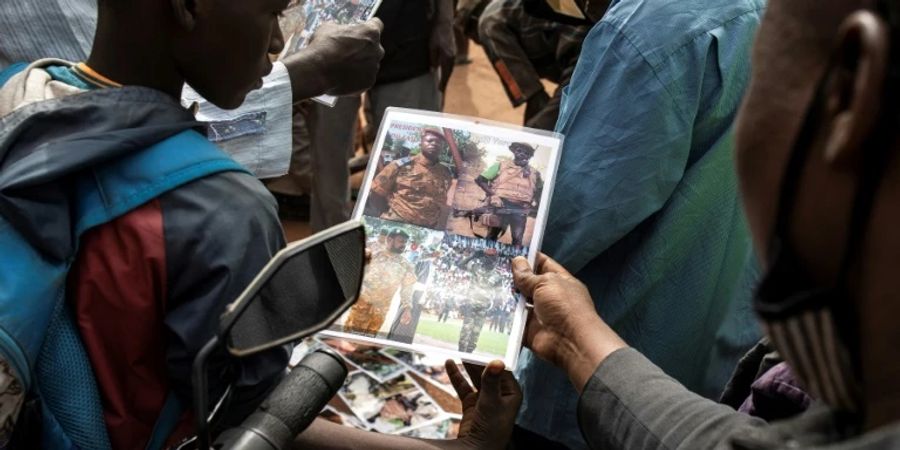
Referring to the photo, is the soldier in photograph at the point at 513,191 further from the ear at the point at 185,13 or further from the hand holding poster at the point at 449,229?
the ear at the point at 185,13

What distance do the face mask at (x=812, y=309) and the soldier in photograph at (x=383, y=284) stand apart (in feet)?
2.34

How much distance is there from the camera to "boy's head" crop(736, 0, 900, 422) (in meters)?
0.47

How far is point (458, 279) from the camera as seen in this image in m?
1.25

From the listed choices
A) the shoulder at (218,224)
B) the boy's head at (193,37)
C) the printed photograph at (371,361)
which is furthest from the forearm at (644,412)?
the printed photograph at (371,361)

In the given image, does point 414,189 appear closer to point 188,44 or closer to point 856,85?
point 188,44

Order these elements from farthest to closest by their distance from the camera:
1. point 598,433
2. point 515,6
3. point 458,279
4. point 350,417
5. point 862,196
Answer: point 515,6
point 350,417
point 458,279
point 598,433
point 862,196

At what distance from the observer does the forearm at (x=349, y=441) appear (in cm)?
114

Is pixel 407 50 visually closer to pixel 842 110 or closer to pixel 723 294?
pixel 723 294

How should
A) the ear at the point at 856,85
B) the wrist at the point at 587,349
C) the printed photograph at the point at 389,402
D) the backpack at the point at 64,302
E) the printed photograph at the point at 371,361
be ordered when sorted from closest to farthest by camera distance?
1. the ear at the point at 856,85
2. the backpack at the point at 64,302
3. the wrist at the point at 587,349
4. the printed photograph at the point at 389,402
5. the printed photograph at the point at 371,361

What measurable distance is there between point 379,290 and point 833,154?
0.84m

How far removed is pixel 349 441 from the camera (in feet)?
→ 3.86

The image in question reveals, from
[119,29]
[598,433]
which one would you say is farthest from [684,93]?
[119,29]

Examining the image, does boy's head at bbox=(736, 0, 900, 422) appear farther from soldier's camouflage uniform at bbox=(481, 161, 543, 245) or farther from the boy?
soldier's camouflage uniform at bbox=(481, 161, 543, 245)

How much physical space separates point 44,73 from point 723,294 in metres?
1.03
